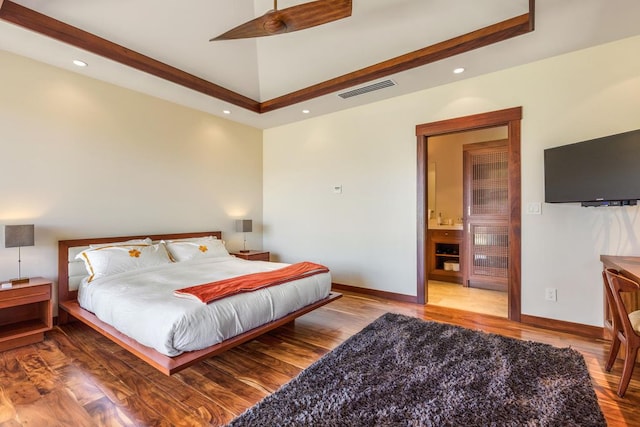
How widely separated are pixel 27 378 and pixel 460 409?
309cm

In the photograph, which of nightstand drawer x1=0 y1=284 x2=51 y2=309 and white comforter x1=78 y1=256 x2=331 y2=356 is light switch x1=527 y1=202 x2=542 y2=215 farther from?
nightstand drawer x1=0 y1=284 x2=51 y2=309

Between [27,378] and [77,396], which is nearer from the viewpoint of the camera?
[77,396]

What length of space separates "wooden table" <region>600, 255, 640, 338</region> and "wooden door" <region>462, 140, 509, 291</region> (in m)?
1.82

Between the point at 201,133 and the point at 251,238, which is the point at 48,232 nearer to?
the point at 201,133

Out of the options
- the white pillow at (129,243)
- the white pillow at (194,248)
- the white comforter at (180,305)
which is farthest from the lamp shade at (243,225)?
the white comforter at (180,305)

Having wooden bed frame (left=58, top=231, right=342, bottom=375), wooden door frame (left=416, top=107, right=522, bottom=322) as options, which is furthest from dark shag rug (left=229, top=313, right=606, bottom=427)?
wooden door frame (left=416, top=107, right=522, bottom=322)

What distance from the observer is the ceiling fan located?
2117 mm

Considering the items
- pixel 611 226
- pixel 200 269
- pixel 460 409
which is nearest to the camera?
pixel 460 409

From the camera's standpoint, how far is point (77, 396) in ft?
6.64

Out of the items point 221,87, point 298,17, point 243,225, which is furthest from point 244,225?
point 298,17

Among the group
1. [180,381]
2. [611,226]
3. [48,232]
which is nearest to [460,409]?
[180,381]

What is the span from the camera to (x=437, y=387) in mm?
2051

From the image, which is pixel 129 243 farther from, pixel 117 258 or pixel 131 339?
pixel 131 339

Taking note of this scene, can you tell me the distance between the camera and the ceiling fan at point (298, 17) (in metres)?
2.12
